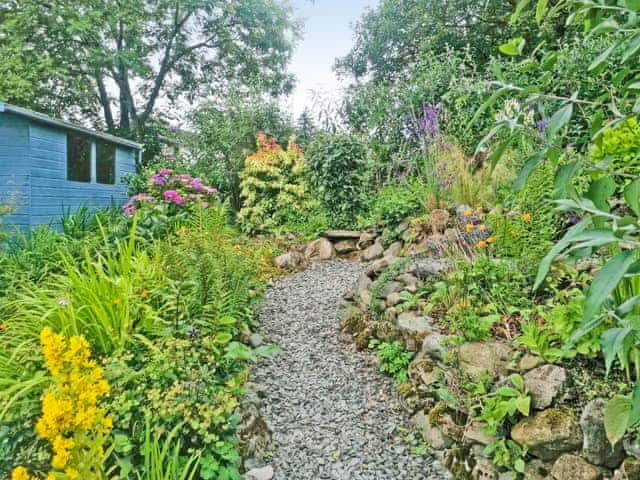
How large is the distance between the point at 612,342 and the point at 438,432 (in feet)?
5.23

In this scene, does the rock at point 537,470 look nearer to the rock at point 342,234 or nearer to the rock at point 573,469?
the rock at point 573,469

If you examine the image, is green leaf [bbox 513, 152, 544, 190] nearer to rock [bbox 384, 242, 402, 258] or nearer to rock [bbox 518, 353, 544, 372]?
rock [bbox 518, 353, 544, 372]

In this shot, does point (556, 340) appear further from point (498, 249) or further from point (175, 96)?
point (175, 96)

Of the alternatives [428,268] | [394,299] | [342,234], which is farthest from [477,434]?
[342,234]

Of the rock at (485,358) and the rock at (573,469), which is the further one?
the rock at (485,358)

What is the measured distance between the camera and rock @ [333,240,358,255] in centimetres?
521

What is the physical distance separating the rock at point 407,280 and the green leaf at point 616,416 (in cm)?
182

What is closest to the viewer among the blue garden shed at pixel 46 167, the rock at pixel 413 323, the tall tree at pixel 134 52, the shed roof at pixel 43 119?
the rock at pixel 413 323

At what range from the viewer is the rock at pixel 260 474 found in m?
1.84

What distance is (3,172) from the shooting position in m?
5.65

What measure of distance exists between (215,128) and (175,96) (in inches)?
203

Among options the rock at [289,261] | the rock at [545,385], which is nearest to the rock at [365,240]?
the rock at [289,261]

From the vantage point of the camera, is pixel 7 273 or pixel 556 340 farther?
pixel 7 273

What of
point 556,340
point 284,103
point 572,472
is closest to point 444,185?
point 556,340
